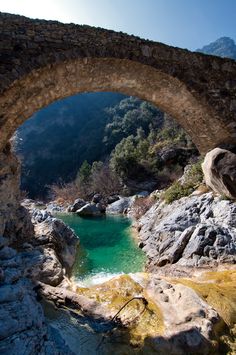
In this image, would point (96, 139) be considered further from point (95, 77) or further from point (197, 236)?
point (95, 77)

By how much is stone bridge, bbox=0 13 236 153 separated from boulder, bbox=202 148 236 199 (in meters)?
0.46

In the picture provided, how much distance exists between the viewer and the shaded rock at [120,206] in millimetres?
27156

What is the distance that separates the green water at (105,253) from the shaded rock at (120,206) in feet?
17.4

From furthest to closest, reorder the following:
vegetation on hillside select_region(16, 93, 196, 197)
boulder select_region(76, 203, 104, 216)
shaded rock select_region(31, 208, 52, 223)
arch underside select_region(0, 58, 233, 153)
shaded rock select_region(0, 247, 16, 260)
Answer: vegetation on hillside select_region(16, 93, 196, 197) → boulder select_region(76, 203, 104, 216) → shaded rock select_region(31, 208, 52, 223) → arch underside select_region(0, 58, 233, 153) → shaded rock select_region(0, 247, 16, 260)

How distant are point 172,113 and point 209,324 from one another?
6.64 metres

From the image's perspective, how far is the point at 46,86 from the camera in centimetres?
734

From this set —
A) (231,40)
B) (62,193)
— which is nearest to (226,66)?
(62,193)

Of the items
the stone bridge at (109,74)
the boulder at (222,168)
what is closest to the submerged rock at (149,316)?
the boulder at (222,168)

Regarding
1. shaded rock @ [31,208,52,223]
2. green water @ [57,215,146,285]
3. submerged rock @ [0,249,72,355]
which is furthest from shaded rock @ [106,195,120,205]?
submerged rock @ [0,249,72,355]

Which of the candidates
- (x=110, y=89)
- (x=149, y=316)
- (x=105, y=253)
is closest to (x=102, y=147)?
(x=105, y=253)

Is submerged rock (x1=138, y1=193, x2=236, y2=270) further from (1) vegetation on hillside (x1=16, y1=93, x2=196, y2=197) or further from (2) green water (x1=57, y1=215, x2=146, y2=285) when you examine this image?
(1) vegetation on hillside (x1=16, y1=93, x2=196, y2=197)

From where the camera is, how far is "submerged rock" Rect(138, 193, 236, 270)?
8953 mm

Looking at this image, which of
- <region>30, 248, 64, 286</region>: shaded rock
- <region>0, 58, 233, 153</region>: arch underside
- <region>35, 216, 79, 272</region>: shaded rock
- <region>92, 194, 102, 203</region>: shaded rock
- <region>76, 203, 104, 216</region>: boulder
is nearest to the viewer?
<region>30, 248, 64, 286</region>: shaded rock

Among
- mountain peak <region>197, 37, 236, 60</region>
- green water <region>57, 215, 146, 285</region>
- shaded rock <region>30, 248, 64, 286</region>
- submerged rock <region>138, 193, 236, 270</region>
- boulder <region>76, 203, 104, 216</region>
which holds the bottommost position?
boulder <region>76, 203, 104, 216</region>
